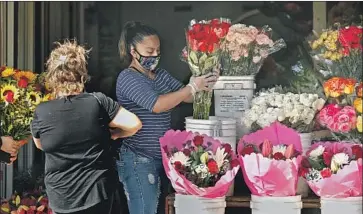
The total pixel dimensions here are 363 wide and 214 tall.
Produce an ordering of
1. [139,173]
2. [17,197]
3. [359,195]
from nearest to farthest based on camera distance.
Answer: [359,195]
[139,173]
[17,197]

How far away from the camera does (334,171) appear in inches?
125

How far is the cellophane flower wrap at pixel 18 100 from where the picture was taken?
141 inches

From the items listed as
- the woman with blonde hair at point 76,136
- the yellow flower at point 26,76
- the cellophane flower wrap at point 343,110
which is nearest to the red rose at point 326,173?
the cellophane flower wrap at point 343,110

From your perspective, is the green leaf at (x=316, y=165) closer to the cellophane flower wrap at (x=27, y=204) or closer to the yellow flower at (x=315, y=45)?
the yellow flower at (x=315, y=45)

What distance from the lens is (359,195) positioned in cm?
324

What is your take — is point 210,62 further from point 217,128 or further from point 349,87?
point 349,87

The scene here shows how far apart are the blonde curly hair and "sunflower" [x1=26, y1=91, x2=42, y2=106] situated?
0.13 meters

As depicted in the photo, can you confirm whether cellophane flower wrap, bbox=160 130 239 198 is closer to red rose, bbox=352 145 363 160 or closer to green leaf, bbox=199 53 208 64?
green leaf, bbox=199 53 208 64

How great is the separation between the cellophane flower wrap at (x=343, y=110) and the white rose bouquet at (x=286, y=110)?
0.20 ft

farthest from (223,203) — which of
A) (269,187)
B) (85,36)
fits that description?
(85,36)

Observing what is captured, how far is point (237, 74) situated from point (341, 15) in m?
0.67

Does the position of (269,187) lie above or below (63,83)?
below

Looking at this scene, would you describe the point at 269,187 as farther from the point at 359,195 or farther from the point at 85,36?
the point at 85,36

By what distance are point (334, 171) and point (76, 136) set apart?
4.23ft
